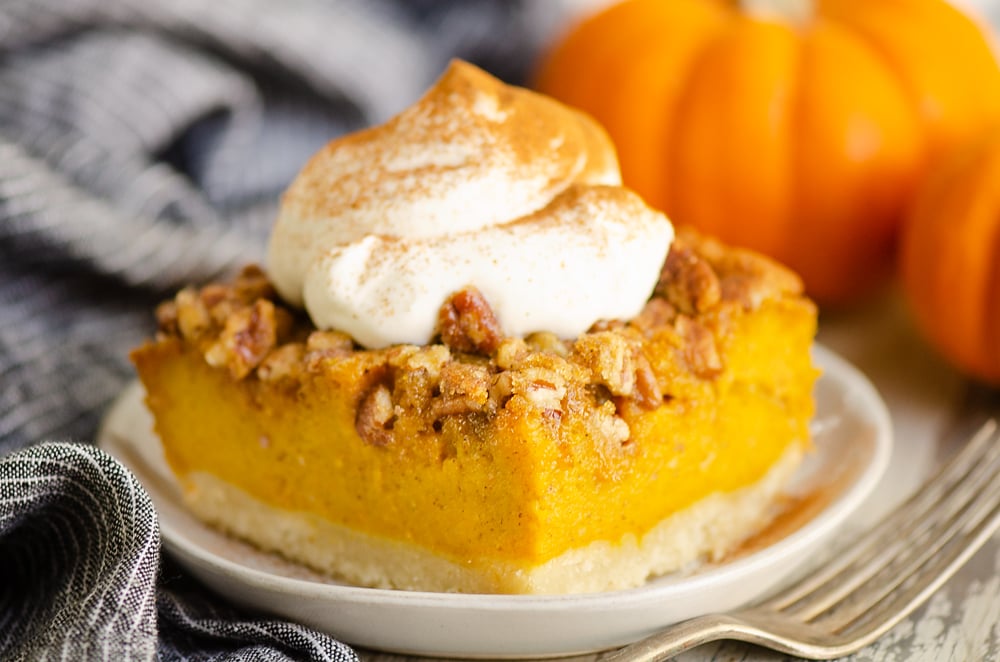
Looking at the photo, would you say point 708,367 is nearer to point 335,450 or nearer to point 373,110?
point 335,450

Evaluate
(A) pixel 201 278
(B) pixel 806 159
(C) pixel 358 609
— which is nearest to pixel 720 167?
(B) pixel 806 159

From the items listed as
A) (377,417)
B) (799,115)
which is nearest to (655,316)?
(377,417)

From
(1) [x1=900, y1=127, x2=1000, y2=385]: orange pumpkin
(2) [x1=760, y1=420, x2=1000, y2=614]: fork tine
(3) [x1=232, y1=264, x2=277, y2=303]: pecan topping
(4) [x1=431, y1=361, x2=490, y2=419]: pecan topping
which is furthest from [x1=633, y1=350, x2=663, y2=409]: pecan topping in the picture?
(1) [x1=900, y1=127, x2=1000, y2=385]: orange pumpkin

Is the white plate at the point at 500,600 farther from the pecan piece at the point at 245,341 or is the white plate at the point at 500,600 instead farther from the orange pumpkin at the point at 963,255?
the orange pumpkin at the point at 963,255

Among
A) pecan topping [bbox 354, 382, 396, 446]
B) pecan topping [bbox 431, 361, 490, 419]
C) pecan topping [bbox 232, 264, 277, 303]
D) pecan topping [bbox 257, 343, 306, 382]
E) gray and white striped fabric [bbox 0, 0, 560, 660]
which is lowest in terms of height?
gray and white striped fabric [bbox 0, 0, 560, 660]

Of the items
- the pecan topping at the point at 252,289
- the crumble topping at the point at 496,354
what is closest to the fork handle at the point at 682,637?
the crumble topping at the point at 496,354

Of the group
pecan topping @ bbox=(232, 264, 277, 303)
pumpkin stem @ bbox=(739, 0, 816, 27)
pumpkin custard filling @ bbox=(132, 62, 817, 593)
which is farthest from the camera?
pumpkin stem @ bbox=(739, 0, 816, 27)

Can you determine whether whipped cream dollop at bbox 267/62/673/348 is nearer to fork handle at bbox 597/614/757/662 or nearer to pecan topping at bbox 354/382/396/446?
pecan topping at bbox 354/382/396/446
